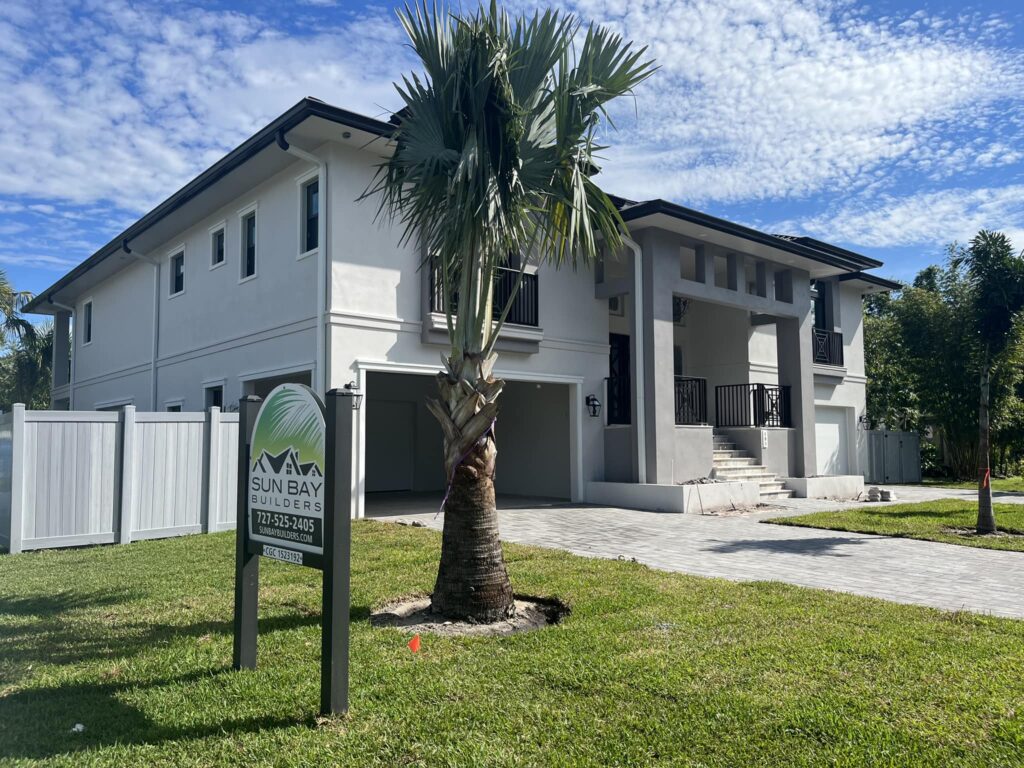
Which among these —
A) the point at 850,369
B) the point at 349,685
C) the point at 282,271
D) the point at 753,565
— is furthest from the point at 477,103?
the point at 850,369

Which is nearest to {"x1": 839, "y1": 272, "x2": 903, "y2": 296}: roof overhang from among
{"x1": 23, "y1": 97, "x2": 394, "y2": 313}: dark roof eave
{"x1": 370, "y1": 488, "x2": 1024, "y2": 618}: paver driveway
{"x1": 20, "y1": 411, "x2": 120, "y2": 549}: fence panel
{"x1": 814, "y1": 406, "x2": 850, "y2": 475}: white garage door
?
{"x1": 814, "y1": 406, "x2": 850, "y2": 475}: white garage door

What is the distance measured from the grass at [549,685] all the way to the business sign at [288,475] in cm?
91

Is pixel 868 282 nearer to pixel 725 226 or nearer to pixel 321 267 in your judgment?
pixel 725 226

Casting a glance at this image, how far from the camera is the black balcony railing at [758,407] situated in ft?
60.1

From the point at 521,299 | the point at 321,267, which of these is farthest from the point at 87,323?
the point at 521,299

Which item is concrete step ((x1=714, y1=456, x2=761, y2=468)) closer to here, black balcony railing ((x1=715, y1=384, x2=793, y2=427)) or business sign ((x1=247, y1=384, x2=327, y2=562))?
black balcony railing ((x1=715, y1=384, x2=793, y2=427))

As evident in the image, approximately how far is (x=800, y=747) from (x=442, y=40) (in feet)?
18.2

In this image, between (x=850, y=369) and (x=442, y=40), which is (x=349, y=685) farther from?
(x=850, y=369)

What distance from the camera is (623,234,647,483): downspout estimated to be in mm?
15273

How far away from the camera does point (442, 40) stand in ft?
19.7

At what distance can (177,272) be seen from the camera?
733 inches

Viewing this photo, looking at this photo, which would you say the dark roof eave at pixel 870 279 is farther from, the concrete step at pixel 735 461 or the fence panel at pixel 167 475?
the fence panel at pixel 167 475

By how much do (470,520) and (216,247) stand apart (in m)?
13.1

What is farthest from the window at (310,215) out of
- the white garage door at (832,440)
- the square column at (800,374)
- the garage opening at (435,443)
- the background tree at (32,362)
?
the background tree at (32,362)
